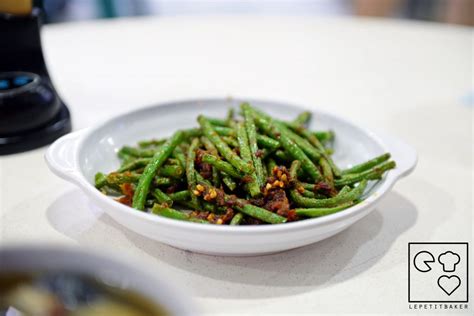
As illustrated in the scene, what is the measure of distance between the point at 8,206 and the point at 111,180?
1.27 ft

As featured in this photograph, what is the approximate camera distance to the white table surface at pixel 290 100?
1.27 meters

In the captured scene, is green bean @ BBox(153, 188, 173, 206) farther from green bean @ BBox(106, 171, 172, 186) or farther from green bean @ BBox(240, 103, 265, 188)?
green bean @ BBox(240, 103, 265, 188)

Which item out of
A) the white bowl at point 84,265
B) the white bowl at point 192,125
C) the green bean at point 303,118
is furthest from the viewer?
the green bean at point 303,118

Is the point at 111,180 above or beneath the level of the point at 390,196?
above

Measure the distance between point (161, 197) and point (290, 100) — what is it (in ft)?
4.03

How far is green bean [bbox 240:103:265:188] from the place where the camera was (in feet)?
4.75

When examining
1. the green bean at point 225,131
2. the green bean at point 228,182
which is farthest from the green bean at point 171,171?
the green bean at point 225,131

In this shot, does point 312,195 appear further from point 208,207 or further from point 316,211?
point 208,207

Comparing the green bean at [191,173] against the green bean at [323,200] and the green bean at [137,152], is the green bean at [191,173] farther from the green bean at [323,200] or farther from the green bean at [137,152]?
the green bean at [323,200]

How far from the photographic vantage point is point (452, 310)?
1.20 m

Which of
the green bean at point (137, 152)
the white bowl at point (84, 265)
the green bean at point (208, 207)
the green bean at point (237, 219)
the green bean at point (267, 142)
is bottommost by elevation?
the green bean at point (237, 219)

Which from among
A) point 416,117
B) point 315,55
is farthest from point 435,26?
point 416,117

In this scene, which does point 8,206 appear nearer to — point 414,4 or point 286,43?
point 286,43

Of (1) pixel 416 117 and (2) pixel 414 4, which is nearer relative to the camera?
(1) pixel 416 117
